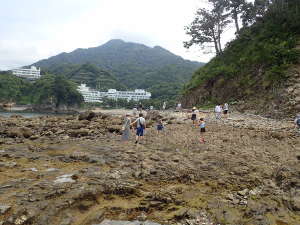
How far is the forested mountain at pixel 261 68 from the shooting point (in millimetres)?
23161

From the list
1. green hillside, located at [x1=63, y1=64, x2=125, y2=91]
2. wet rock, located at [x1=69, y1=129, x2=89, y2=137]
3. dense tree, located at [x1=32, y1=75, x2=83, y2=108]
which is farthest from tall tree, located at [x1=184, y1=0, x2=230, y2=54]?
green hillside, located at [x1=63, y1=64, x2=125, y2=91]

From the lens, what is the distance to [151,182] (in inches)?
315

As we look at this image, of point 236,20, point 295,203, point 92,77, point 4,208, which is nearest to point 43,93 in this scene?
point 92,77

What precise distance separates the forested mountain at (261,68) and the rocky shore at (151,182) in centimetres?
1164

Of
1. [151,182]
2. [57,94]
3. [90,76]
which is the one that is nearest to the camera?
[151,182]

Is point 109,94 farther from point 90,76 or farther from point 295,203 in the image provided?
point 295,203

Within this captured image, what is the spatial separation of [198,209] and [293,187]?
147 inches

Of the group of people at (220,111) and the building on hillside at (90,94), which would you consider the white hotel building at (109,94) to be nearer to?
the building on hillside at (90,94)

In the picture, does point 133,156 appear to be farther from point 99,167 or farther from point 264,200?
point 264,200

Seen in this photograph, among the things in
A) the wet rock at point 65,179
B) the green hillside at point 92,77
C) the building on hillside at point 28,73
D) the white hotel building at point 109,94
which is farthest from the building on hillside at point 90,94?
the wet rock at point 65,179

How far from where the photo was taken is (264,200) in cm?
700

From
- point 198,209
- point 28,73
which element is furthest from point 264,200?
point 28,73

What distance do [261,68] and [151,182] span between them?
25188 millimetres

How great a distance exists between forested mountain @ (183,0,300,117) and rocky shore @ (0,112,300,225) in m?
11.6
